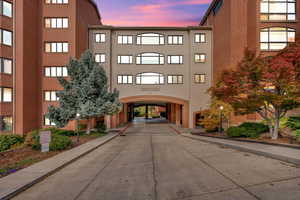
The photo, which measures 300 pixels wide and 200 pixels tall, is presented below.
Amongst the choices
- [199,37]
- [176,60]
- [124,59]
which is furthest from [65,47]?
[199,37]

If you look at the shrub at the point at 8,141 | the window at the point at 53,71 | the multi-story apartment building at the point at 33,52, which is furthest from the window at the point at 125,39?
the shrub at the point at 8,141

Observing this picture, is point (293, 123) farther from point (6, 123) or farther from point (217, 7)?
point (6, 123)

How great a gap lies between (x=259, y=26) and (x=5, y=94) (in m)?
32.5

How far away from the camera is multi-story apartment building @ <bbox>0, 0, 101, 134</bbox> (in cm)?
2177

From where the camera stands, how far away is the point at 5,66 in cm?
2167

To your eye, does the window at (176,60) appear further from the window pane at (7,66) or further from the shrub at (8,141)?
the shrub at (8,141)

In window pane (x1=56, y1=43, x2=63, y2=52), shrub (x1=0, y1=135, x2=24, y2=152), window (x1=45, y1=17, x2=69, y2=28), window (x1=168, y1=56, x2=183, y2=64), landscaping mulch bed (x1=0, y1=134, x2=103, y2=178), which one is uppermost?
window (x1=45, y1=17, x2=69, y2=28)

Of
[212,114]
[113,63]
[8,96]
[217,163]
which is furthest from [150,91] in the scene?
[217,163]

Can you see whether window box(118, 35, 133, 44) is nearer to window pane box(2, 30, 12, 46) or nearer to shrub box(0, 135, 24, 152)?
window pane box(2, 30, 12, 46)

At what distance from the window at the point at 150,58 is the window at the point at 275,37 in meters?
14.6

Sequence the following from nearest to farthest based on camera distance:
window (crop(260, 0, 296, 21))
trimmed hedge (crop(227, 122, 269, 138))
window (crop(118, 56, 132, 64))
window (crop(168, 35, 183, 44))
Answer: trimmed hedge (crop(227, 122, 269, 138)) → window (crop(260, 0, 296, 21)) → window (crop(118, 56, 132, 64)) → window (crop(168, 35, 183, 44))

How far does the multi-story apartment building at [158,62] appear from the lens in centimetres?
3039

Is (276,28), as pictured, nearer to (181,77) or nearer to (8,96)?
(181,77)

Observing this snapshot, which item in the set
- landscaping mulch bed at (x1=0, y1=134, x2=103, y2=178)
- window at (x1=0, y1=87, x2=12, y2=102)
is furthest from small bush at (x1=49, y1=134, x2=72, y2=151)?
window at (x1=0, y1=87, x2=12, y2=102)
